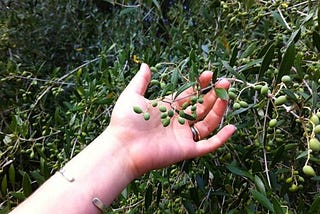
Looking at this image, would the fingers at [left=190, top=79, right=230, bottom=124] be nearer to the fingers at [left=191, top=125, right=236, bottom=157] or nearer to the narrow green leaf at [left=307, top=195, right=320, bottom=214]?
the fingers at [left=191, top=125, right=236, bottom=157]

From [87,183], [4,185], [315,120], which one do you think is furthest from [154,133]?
[4,185]

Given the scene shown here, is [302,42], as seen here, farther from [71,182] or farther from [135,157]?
[71,182]

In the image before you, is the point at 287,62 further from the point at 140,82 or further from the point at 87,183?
the point at 87,183

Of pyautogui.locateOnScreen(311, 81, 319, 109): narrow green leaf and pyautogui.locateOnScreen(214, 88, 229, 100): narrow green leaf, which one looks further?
pyautogui.locateOnScreen(214, 88, 229, 100): narrow green leaf

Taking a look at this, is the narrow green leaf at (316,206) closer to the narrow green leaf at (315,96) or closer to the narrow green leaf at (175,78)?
the narrow green leaf at (315,96)

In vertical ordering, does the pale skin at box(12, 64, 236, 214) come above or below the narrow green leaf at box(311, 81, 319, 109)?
below

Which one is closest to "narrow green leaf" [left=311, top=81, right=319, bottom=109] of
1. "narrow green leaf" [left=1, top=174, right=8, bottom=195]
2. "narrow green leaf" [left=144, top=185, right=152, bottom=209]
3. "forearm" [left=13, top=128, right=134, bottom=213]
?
"forearm" [left=13, top=128, right=134, bottom=213]

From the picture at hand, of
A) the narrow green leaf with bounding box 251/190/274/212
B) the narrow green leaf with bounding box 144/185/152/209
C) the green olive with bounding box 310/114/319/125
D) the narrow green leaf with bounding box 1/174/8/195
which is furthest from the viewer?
the narrow green leaf with bounding box 1/174/8/195
